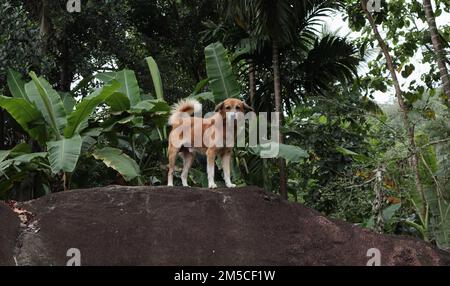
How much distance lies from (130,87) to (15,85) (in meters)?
2.14

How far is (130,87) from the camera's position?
1201 cm

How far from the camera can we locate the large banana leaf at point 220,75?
11.8 meters

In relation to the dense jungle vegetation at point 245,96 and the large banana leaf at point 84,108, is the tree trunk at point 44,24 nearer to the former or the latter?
the dense jungle vegetation at point 245,96

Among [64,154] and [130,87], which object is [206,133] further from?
[130,87]

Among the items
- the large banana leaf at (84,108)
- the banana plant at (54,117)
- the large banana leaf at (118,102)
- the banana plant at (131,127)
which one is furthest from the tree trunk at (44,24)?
the large banana leaf at (84,108)

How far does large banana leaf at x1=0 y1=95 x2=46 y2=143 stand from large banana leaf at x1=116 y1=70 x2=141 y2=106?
170cm

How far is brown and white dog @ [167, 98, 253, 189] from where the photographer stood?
8227 millimetres

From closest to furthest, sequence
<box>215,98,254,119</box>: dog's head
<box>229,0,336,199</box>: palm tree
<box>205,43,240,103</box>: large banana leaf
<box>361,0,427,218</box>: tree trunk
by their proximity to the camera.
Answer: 1. <box>215,98,254,119</box>: dog's head
2. <box>361,0,427,218</box>: tree trunk
3. <box>205,43,240,103</box>: large banana leaf
4. <box>229,0,336,199</box>: palm tree

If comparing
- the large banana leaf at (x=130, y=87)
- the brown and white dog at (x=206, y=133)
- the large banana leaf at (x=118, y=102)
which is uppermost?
the large banana leaf at (x=130, y=87)

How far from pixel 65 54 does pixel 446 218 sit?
935 cm

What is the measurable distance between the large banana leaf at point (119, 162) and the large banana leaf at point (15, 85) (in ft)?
8.00

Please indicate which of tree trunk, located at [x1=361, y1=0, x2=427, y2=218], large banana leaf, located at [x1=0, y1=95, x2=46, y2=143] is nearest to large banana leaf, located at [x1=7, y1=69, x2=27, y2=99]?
large banana leaf, located at [x1=0, y1=95, x2=46, y2=143]

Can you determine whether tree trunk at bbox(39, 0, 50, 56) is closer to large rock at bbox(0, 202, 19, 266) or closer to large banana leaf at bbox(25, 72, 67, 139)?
large banana leaf at bbox(25, 72, 67, 139)
